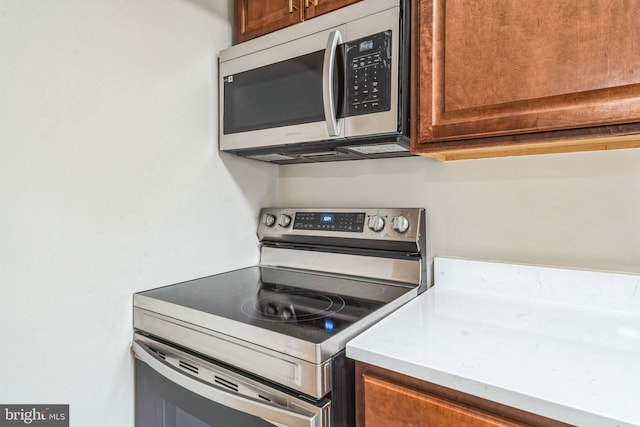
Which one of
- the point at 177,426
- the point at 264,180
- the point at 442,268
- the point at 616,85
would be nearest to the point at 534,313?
the point at 442,268

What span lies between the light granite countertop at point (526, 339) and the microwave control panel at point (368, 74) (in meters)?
0.59

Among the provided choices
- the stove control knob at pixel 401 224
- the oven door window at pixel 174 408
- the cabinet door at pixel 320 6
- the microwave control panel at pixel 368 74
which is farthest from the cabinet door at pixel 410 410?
the cabinet door at pixel 320 6

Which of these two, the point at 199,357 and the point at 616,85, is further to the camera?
the point at 199,357

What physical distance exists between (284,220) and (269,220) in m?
0.07

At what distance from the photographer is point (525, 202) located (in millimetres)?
1095

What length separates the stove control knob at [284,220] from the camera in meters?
1.50

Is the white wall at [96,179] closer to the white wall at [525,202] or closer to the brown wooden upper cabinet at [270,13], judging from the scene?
the brown wooden upper cabinet at [270,13]

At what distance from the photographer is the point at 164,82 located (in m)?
1.16

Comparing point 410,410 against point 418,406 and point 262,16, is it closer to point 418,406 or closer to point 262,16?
point 418,406

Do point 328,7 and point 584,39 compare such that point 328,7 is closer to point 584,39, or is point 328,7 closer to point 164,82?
point 164,82

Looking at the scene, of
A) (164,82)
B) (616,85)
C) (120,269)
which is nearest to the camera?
(616,85)

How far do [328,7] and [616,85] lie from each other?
0.80 metres

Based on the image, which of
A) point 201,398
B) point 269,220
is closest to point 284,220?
point 269,220

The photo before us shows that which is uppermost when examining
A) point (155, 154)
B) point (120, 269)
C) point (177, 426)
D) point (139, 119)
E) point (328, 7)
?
point (328, 7)
